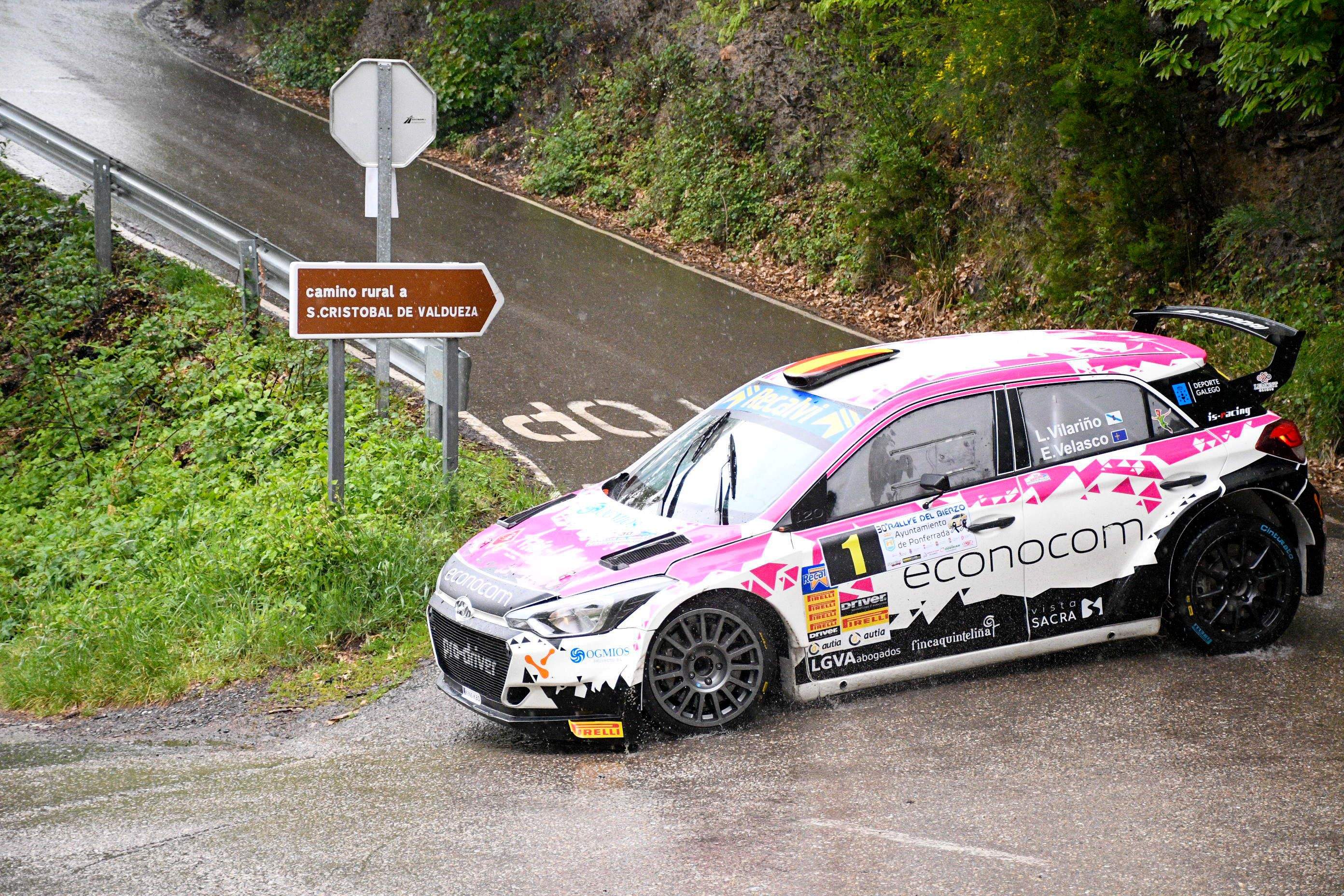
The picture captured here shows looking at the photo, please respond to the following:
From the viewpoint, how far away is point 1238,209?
522 inches

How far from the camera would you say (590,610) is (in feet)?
19.4

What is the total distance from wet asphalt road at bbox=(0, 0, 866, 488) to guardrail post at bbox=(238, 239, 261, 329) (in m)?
2.33

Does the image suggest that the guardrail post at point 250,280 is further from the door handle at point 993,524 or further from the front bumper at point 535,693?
the door handle at point 993,524

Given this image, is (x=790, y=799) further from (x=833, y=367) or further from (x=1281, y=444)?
(x=1281, y=444)

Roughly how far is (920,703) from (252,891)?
3.25m

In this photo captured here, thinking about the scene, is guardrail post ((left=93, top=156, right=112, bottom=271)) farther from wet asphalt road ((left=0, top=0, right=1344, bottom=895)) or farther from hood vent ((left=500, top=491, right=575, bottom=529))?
hood vent ((left=500, top=491, right=575, bottom=529))

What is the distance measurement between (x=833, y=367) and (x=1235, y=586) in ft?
7.97

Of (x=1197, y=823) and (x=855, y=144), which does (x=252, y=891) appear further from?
(x=855, y=144)

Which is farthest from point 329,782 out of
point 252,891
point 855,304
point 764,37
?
point 764,37

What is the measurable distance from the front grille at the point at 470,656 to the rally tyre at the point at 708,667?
70 centimetres

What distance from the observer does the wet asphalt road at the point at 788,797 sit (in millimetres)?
4656

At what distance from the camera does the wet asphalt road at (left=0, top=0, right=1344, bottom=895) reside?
4.66 meters

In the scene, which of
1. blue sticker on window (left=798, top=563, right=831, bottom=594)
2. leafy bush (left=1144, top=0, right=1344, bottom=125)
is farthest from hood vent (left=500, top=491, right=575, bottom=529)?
leafy bush (left=1144, top=0, right=1344, bottom=125)

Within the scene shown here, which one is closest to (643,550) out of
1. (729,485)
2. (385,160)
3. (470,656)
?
(729,485)
